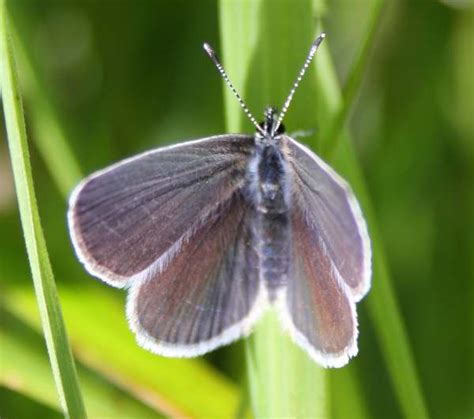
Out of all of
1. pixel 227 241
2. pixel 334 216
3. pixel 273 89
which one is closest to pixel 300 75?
pixel 273 89

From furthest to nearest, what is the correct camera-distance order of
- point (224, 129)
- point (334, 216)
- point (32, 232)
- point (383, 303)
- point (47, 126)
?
point (224, 129)
point (47, 126)
point (383, 303)
point (334, 216)
point (32, 232)

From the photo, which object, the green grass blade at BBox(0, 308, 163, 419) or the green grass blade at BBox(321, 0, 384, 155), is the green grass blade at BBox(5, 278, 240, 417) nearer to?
the green grass blade at BBox(0, 308, 163, 419)

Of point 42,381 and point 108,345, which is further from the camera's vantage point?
point 108,345

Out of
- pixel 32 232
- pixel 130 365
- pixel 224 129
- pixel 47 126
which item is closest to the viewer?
pixel 32 232

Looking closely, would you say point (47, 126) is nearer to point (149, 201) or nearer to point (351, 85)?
point (149, 201)

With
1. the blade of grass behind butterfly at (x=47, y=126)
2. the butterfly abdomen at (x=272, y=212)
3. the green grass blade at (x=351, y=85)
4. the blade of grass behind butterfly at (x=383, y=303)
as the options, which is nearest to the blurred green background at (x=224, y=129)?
the blade of grass behind butterfly at (x=47, y=126)

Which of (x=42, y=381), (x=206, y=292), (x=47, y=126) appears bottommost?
(x=42, y=381)

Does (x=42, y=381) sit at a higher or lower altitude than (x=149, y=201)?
lower
